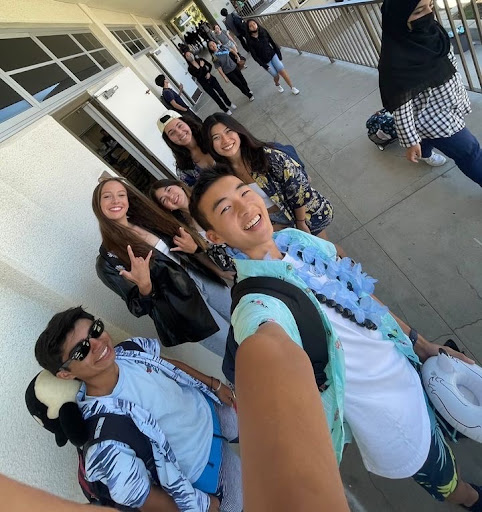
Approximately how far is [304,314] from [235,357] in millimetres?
277

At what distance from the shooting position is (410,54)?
2.00m

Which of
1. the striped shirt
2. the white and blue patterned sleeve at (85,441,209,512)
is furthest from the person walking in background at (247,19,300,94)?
the white and blue patterned sleeve at (85,441,209,512)

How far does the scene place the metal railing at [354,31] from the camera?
351cm

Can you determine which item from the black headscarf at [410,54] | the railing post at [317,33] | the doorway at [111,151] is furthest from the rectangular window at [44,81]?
the railing post at [317,33]

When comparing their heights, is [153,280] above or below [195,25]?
below

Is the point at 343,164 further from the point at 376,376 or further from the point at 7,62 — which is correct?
the point at 7,62

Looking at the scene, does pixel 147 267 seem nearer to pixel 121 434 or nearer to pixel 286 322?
pixel 121 434

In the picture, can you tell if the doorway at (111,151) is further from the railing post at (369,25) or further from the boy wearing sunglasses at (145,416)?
the boy wearing sunglasses at (145,416)

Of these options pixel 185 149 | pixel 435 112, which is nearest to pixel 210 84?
pixel 185 149

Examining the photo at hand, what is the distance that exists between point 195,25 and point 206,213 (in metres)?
25.0

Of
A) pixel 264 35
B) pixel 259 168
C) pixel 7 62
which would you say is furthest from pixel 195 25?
pixel 259 168

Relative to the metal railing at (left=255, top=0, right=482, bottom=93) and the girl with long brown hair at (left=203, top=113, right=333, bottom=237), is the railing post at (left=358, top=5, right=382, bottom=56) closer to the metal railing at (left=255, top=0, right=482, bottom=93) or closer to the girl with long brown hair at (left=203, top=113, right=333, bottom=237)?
the metal railing at (left=255, top=0, right=482, bottom=93)

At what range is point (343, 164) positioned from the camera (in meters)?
3.87

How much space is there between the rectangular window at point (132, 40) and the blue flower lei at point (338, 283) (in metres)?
9.38
